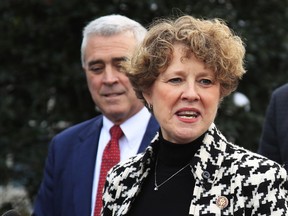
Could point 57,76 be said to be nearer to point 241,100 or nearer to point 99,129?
point 241,100

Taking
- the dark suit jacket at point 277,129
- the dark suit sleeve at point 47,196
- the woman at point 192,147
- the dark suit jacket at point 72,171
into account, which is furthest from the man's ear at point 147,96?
the dark suit sleeve at point 47,196

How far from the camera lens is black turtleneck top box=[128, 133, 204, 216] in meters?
3.50

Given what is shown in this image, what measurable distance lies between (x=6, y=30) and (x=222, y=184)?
3572 mm

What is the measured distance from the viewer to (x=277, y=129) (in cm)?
474

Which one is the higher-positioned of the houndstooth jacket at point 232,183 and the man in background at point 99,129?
the man in background at point 99,129

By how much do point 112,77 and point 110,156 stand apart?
0.44 metres

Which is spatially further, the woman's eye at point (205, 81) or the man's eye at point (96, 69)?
the man's eye at point (96, 69)

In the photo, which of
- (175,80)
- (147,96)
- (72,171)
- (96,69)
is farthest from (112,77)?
(175,80)

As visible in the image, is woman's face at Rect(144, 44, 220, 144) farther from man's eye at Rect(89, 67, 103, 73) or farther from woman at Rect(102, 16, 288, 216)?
man's eye at Rect(89, 67, 103, 73)

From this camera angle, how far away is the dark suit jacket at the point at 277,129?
4.68 metres

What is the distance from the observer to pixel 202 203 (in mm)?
3385

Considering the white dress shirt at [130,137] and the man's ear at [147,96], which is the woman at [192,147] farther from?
the white dress shirt at [130,137]

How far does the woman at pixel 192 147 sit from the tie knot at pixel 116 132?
3.11 feet

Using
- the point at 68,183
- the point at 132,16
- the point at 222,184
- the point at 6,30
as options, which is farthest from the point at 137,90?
the point at 6,30
